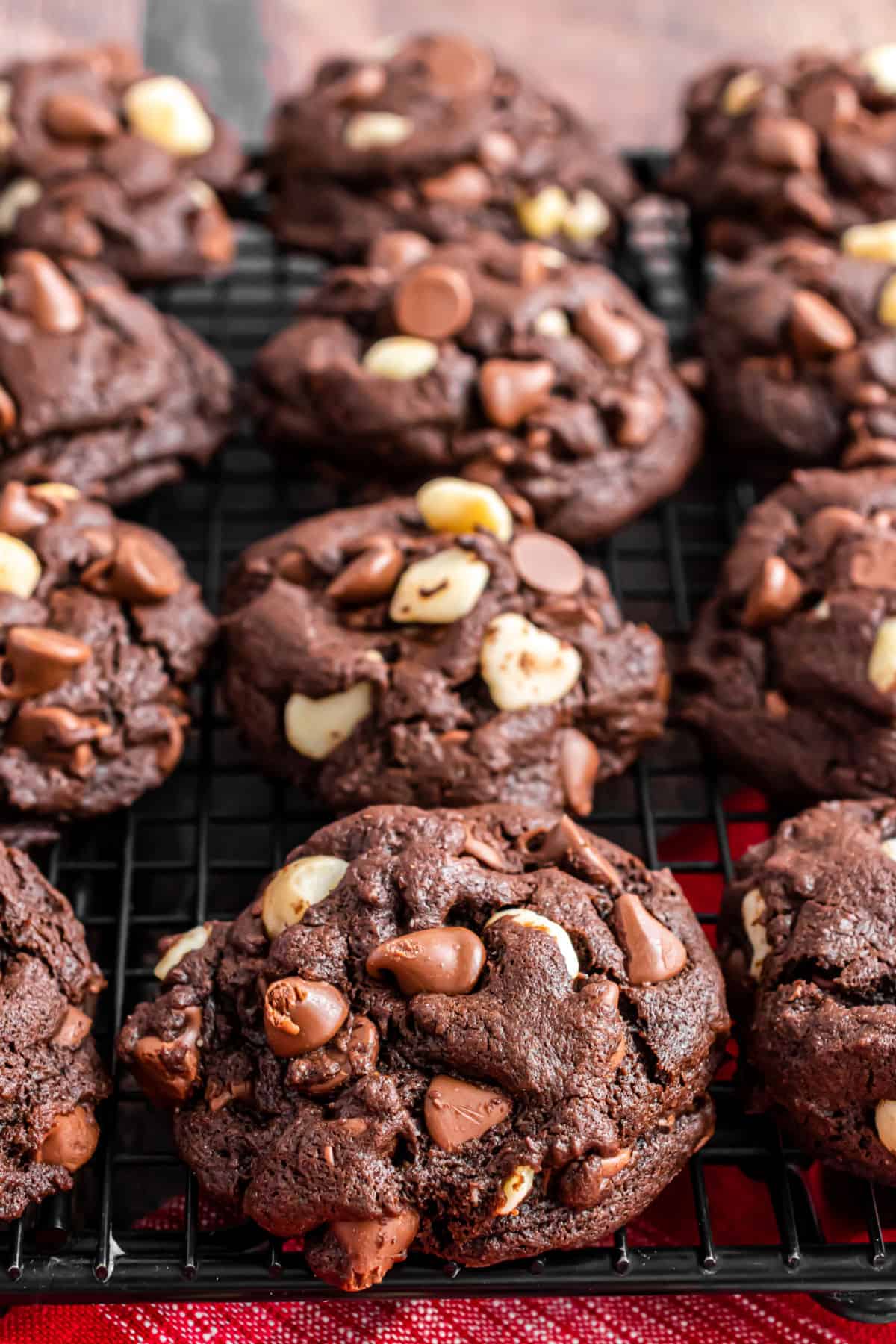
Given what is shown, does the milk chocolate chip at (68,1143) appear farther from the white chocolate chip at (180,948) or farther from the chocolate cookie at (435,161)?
the chocolate cookie at (435,161)

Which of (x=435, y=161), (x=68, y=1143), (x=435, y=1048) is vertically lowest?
(x=68, y=1143)

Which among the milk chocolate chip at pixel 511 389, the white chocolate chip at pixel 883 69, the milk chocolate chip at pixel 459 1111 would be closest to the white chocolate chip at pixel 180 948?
the milk chocolate chip at pixel 459 1111

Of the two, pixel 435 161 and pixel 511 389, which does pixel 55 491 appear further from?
pixel 435 161

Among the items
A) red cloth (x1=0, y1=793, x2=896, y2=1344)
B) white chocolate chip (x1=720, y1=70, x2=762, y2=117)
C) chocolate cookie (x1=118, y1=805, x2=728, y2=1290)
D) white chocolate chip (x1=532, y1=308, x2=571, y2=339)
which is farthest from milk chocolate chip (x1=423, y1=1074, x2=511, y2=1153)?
white chocolate chip (x1=720, y1=70, x2=762, y2=117)

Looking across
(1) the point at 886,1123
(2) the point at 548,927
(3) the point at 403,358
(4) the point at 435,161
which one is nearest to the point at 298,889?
(2) the point at 548,927

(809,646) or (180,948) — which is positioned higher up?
(809,646)

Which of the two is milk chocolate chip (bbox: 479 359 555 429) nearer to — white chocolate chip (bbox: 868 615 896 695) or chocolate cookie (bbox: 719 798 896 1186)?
white chocolate chip (bbox: 868 615 896 695)

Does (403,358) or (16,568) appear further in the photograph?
(403,358)
